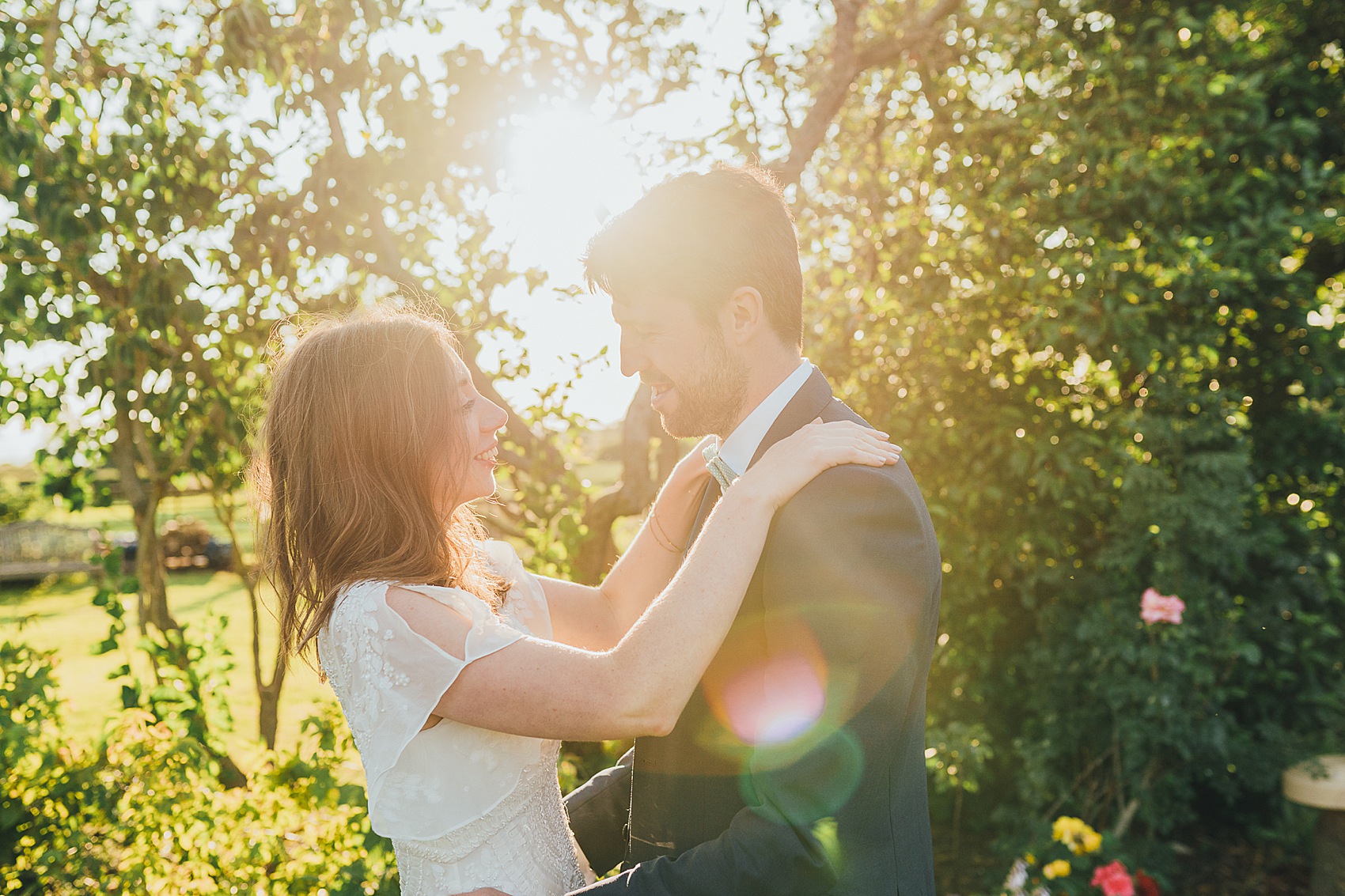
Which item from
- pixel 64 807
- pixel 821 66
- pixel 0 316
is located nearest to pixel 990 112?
pixel 821 66

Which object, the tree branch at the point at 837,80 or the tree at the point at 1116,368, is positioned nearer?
the tree at the point at 1116,368

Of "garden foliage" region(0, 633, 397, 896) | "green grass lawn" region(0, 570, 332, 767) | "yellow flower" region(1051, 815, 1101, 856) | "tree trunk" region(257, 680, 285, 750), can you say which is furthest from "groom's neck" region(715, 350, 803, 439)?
"tree trunk" region(257, 680, 285, 750)

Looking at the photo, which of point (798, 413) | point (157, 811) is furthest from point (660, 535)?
point (157, 811)

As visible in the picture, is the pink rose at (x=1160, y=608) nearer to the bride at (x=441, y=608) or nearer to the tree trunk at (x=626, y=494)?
the tree trunk at (x=626, y=494)

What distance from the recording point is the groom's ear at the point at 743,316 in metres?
1.95

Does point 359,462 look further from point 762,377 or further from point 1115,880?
point 1115,880

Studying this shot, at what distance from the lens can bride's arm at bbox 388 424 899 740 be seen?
59.8 inches

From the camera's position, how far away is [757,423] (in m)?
1.96

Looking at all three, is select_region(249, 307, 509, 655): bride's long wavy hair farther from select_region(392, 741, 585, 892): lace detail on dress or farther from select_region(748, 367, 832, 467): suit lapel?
select_region(748, 367, 832, 467): suit lapel

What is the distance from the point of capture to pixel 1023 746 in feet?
14.7

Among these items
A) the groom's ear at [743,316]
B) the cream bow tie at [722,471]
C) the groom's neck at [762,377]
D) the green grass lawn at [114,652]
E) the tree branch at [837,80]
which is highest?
the tree branch at [837,80]

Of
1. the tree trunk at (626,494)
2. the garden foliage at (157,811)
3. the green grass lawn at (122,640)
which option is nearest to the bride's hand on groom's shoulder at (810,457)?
the green grass lawn at (122,640)

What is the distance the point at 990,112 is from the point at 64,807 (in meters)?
5.74

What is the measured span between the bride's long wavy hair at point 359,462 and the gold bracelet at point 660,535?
71 centimetres
